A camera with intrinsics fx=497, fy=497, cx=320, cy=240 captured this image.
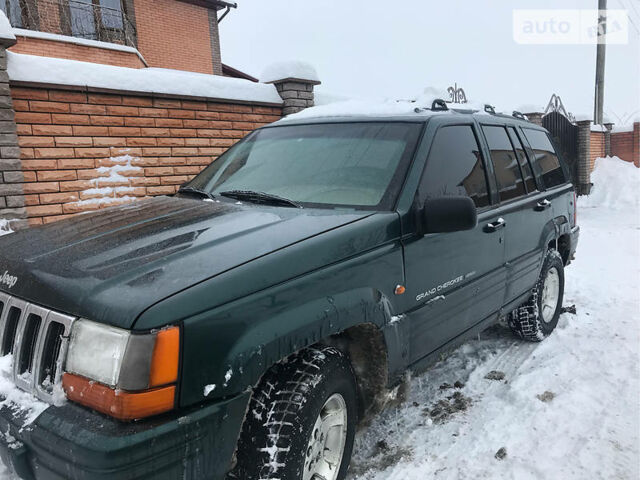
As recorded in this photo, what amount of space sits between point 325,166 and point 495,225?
4.00 feet

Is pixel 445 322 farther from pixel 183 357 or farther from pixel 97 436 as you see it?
pixel 97 436

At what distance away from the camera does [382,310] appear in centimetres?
232

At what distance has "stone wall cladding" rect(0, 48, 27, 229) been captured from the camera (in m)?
A: 4.65

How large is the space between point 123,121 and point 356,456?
4563 millimetres

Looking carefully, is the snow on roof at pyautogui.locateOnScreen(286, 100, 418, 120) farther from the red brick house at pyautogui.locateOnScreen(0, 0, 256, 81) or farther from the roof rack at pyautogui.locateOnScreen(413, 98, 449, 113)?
the red brick house at pyautogui.locateOnScreen(0, 0, 256, 81)

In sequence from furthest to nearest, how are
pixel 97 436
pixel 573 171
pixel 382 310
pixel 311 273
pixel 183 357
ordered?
pixel 573 171 → pixel 382 310 → pixel 311 273 → pixel 183 357 → pixel 97 436

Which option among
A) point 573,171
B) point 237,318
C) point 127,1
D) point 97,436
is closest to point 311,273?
point 237,318

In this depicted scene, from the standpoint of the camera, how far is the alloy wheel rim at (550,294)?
438 centimetres

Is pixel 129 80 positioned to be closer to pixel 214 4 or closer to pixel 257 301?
pixel 257 301

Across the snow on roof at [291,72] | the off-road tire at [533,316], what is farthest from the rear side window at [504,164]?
the snow on roof at [291,72]

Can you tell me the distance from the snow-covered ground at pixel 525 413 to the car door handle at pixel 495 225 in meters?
1.12

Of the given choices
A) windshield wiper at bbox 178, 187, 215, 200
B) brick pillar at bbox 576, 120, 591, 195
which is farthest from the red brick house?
brick pillar at bbox 576, 120, 591, 195

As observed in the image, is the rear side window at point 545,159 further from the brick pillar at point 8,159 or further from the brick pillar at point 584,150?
the brick pillar at point 584,150

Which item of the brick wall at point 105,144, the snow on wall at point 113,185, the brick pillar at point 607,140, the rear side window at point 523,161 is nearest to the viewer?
the rear side window at point 523,161
